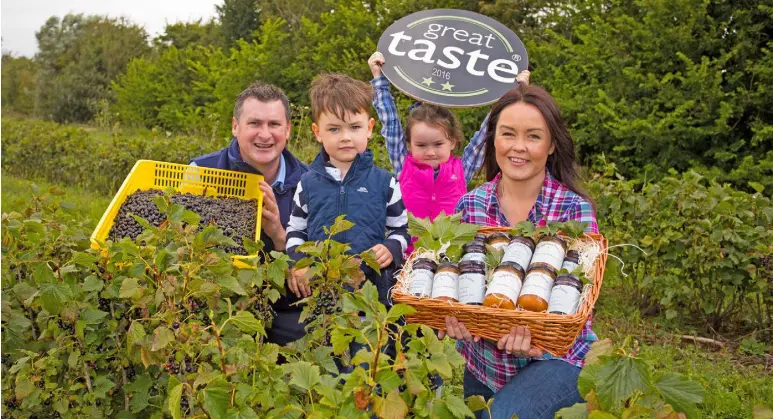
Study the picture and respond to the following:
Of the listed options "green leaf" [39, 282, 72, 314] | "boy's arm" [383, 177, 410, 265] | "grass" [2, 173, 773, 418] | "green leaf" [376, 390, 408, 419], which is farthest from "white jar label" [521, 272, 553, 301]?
"green leaf" [39, 282, 72, 314]

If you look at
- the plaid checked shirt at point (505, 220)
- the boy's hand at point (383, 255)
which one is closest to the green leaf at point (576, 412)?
the plaid checked shirt at point (505, 220)

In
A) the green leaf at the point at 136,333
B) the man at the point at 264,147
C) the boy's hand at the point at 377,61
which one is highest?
the boy's hand at the point at 377,61

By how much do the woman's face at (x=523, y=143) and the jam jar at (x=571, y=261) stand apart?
0.41 metres

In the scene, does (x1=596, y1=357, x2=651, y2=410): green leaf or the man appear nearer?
(x1=596, y1=357, x2=651, y2=410): green leaf

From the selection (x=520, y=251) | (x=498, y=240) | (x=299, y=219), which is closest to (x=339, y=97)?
(x=299, y=219)

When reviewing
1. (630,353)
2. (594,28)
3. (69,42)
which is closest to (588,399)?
(630,353)

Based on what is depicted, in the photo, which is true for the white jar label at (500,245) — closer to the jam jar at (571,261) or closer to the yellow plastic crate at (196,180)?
the jam jar at (571,261)

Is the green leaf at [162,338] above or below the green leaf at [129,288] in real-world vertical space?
below

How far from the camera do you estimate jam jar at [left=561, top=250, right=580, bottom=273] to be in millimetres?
2158

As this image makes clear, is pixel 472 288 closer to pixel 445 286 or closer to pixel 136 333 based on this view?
pixel 445 286

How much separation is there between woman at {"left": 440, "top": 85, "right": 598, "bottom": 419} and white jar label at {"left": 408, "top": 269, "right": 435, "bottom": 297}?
33 centimetres

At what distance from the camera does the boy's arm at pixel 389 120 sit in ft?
11.4

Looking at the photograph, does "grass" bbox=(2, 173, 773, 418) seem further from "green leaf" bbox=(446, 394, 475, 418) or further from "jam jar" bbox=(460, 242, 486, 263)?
"green leaf" bbox=(446, 394, 475, 418)

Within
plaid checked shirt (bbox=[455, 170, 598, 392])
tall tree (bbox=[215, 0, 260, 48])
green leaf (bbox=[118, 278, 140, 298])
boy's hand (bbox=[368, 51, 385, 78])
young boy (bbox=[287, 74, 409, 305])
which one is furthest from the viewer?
tall tree (bbox=[215, 0, 260, 48])
